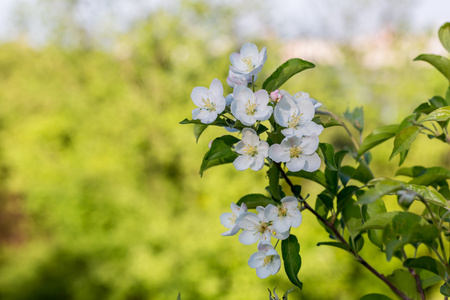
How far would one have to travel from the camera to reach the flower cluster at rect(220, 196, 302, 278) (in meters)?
0.48

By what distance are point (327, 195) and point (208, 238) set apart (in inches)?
103

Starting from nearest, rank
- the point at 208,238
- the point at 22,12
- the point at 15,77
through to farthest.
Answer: the point at 208,238
the point at 22,12
the point at 15,77

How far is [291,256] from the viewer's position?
495mm

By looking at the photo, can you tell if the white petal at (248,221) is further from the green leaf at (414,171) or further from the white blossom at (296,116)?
the green leaf at (414,171)

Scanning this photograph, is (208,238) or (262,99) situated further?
(208,238)

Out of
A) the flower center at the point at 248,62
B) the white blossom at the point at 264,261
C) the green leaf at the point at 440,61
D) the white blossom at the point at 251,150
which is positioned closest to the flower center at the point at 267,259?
the white blossom at the point at 264,261

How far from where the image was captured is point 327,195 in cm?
55

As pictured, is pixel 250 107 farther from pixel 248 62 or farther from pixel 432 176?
pixel 432 176

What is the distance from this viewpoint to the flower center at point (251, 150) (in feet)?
1.51

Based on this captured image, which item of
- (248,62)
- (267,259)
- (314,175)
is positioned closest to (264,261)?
(267,259)

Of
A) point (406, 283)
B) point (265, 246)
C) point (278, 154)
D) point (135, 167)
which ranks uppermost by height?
point (278, 154)

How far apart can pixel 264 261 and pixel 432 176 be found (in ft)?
0.79

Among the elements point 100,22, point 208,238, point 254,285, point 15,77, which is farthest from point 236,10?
point 15,77

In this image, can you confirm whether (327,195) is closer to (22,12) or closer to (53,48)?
(53,48)
